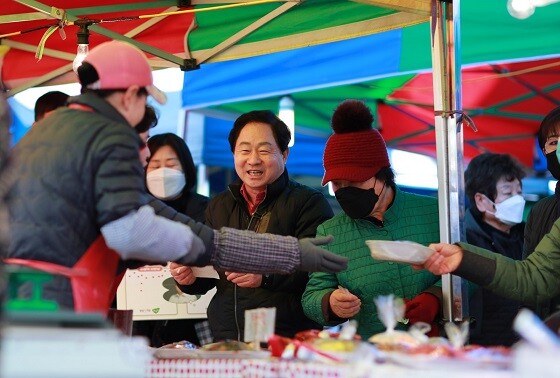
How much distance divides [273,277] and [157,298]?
1.02 meters

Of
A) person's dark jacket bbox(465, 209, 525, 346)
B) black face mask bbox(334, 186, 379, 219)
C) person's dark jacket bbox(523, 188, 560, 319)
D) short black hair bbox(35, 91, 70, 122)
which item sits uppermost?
short black hair bbox(35, 91, 70, 122)

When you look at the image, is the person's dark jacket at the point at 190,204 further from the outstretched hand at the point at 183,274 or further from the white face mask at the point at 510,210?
the white face mask at the point at 510,210

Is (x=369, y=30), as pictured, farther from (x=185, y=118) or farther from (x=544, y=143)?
(x=185, y=118)

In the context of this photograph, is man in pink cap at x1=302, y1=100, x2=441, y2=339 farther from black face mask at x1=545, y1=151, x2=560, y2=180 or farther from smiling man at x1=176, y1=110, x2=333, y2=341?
black face mask at x1=545, y1=151, x2=560, y2=180

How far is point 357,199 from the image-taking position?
4.11 meters

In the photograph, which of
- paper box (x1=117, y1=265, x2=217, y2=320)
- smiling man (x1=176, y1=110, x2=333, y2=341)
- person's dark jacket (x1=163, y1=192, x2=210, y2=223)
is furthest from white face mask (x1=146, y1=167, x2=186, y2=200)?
smiling man (x1=176, y1=110, x2=333, y2=341)

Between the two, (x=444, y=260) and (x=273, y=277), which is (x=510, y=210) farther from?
(x=444, y=260)

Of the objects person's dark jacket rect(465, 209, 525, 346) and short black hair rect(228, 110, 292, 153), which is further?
short black hair rect(228, 110, 292, 153)

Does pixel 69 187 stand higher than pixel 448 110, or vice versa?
pixel 448 110

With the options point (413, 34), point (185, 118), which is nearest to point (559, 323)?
point (413, 34)

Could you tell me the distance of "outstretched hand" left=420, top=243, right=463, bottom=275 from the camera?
12.3ft

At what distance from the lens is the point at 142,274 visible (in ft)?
17.1

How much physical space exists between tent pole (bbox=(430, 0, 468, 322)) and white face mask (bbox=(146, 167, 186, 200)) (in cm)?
156

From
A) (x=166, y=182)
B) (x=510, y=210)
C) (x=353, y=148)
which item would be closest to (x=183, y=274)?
(x=166, y=182)
